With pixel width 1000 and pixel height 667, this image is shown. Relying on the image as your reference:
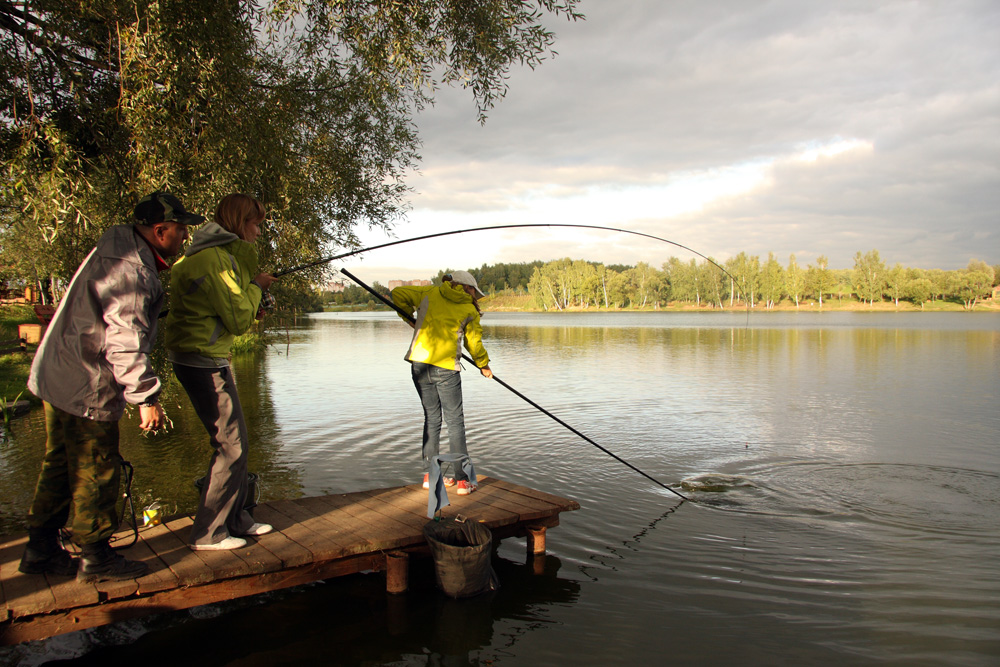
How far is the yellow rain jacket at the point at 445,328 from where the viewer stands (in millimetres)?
5945

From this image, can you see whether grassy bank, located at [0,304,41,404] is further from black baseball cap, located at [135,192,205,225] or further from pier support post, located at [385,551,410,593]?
black baseball cap, located at [135,192,205,225]

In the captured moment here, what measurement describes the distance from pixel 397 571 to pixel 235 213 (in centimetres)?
294

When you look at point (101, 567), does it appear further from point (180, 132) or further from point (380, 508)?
point (180, 132)

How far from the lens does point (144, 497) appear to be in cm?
770

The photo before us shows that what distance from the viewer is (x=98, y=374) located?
354cm

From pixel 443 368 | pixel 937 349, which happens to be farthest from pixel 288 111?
pixel 937 349

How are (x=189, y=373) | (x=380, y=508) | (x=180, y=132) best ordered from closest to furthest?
(x=189, y=373), (x=380, y=508), (x=180, y=132)

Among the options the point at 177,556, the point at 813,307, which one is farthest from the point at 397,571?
the point at 813,307

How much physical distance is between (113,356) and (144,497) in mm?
5054

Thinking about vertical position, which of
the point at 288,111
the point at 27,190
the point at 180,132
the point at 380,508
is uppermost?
the point at 288,111

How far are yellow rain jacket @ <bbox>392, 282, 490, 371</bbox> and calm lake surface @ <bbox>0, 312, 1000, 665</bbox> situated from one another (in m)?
1.96

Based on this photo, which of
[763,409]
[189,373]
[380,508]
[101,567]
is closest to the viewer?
[101,567]

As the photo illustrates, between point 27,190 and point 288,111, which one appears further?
point 288,111

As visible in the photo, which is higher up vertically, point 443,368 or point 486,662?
point 443,368
